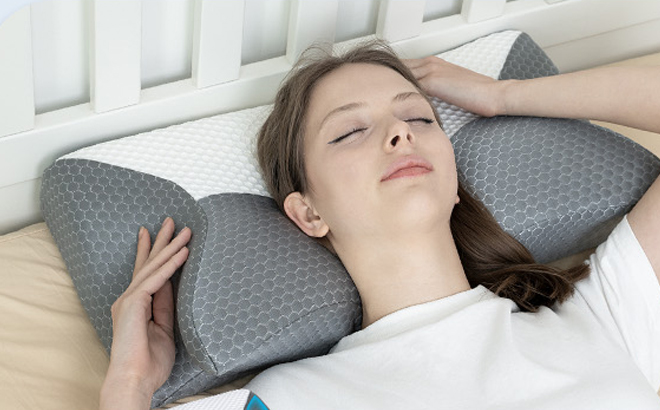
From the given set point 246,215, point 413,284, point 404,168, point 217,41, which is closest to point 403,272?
point 413,284

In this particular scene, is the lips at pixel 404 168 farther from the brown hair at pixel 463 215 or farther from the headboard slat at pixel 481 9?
the headboard slat at pixel 481 9

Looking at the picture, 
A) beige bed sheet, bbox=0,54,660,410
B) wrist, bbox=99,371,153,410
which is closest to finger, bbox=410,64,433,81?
beige bed sheet, bbox=0,54,660,410

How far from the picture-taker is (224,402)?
1.25 m

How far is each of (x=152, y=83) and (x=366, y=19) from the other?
0.43 metres

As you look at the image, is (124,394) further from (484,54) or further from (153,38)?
(484,54)

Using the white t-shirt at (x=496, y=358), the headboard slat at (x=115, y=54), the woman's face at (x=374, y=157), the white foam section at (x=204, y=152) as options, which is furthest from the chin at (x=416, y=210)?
the headboard slat at (x=115, y=54)

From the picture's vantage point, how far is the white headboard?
1429 millimetres

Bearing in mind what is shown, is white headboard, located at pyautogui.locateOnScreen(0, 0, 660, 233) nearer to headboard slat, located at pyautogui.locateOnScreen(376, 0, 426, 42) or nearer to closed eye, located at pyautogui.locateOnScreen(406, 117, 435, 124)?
headboard slat, located at pyautogui.locateOnScreen(376, 0, 426, 42)

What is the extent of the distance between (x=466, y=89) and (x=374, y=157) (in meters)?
0.34

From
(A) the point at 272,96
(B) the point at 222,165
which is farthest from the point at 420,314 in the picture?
(A) the point at 272,96

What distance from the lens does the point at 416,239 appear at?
134cm

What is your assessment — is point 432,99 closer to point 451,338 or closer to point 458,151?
point 458,151

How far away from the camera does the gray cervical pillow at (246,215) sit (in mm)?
1313

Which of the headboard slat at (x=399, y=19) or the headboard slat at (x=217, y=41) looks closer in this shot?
the headboard slat at (x=217, y=41)
